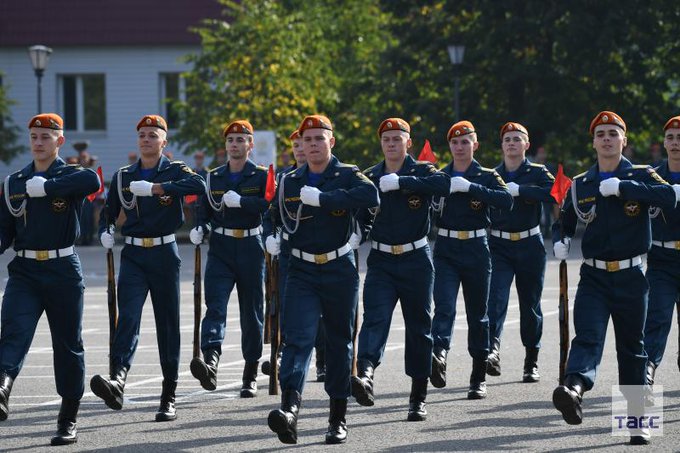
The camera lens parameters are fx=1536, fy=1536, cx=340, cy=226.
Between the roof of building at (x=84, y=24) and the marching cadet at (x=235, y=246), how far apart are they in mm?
35537

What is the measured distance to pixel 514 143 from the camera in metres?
13.4

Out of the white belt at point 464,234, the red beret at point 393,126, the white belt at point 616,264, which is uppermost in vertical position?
the red beret at point 393,126

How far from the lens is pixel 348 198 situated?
10125mm

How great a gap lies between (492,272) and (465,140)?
1.35 m

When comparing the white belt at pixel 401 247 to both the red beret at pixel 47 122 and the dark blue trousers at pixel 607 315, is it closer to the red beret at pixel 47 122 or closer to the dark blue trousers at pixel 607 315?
the dark blue trousers at pixel 607 315

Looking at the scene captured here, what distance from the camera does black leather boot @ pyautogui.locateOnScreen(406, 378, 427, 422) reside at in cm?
1108

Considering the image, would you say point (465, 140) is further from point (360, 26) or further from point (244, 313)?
point (360, 26)

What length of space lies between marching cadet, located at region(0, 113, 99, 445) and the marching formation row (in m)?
0.01

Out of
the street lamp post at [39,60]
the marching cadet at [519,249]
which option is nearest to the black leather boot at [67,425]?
the marching cadet at [519,249]

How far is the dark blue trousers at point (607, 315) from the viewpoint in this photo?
402 inches

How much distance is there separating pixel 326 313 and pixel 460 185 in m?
2.39

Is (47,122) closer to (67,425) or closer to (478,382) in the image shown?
(67,425)

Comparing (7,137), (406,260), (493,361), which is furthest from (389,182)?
(7,137)

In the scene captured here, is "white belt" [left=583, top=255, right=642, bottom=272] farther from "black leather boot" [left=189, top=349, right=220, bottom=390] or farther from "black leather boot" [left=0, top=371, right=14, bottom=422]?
"black leather boot" [left=0, top=371, right=14, bottom=422]
